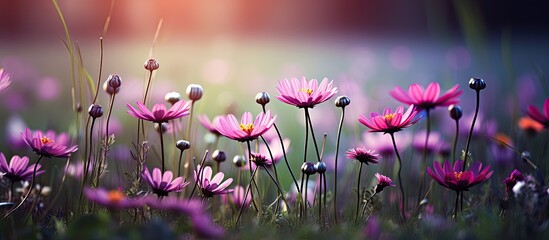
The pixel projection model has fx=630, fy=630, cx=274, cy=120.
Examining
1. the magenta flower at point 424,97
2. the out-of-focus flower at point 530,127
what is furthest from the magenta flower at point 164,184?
the out-of-focus flower at point 530,127

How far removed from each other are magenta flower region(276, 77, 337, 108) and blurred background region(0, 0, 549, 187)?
0.34 m

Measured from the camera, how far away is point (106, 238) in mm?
730

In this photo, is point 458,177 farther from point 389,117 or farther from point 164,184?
point 164,184

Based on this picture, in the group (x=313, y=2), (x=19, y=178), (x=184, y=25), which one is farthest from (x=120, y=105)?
(x=313, y=2)

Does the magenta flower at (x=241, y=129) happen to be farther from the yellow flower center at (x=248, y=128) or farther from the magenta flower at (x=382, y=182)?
the magenta flower at (x=382, y=182)

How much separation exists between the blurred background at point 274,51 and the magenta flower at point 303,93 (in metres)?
→ 0.34

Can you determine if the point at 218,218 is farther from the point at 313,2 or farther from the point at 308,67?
the point at 313,2

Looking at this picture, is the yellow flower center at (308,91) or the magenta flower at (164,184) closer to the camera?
the magenta flower at (164,184)

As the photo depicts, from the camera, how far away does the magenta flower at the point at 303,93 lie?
102cm

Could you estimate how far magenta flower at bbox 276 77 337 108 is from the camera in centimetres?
102

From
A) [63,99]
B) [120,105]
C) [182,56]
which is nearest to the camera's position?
[120,105]

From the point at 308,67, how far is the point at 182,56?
101 centimetres

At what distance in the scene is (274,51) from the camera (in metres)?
5.70

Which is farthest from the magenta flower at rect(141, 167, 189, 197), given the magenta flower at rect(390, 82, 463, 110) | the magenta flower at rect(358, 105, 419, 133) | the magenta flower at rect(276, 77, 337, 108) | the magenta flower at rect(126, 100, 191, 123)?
the magenta flower at rect(390, 82, 463, 110)
